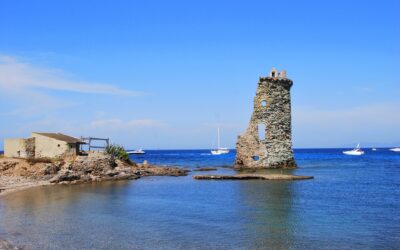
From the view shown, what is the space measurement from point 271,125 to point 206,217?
34.1 m

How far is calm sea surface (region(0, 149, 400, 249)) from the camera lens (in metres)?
18.0

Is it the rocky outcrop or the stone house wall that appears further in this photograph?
the stone house wall

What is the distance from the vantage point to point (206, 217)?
2339 centimetres

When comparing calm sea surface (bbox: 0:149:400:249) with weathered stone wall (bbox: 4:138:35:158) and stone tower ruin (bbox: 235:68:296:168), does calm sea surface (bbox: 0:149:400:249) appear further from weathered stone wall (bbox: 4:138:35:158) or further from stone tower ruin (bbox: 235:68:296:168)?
stone tower ruin (bbox: 235:68:296:168)

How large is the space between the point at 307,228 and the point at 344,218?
3.34m

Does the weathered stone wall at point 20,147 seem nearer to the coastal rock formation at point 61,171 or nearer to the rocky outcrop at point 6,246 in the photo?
the coastal rock formation at point 61,171

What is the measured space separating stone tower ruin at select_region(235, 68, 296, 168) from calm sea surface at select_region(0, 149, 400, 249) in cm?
1946

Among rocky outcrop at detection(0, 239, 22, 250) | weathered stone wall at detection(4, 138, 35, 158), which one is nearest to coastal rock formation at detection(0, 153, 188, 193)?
weathered stone wall at detection(4, 138, 35, 158)

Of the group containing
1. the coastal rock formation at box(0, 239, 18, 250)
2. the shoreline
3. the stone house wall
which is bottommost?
the coastal rock formation at box(0, 239, 18, 250)

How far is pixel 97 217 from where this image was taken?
23578 millimetres

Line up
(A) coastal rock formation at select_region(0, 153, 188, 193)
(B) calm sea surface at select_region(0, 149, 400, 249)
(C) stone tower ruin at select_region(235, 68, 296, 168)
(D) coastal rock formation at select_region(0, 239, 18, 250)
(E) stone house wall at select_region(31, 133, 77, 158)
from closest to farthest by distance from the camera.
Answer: (D) coastal rock formation at select_region(0, 239, 18, 250) < (B) calm sea surface at select_region(0, 149, 400, 249) < (A) coastal rock formation at select_region(0, 153, 188, 193) < (E) stone house wall at select_region(31, 133, 77, 158) < (C) stone tower ruin at select_region(235, 68, 296, 168)

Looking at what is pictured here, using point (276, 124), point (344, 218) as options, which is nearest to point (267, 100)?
point (276, 124)

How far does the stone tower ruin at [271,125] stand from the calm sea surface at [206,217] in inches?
766

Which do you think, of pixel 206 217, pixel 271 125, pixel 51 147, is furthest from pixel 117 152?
pixel 206 217
